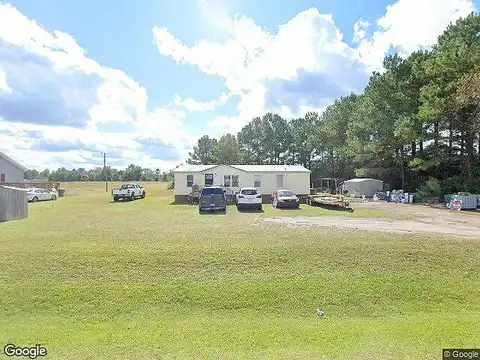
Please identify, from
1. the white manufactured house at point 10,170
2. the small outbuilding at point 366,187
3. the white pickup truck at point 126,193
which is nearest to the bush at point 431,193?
the small outbuilding at point 366,187

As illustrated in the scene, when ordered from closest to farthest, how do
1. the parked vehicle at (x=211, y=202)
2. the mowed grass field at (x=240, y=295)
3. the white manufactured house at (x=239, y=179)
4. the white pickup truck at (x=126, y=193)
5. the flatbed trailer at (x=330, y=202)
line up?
the mowed grass field at (x=240, y=295) < the parked vehicle at (x=211, y=202) < the flatbed trailer at (x=330, y=202) < the white manufactured house at (x=239, y=179) < the white pickup truck at (x=126, y=193)

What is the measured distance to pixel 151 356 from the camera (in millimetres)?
5398

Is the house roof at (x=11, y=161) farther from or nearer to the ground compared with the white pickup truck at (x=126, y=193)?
farther from the ground

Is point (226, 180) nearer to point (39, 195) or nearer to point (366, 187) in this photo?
point (366, 187)

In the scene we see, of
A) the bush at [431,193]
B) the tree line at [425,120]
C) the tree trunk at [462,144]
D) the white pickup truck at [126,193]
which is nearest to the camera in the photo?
the tree line at [425,120]

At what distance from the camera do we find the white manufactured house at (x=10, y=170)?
38.8 m

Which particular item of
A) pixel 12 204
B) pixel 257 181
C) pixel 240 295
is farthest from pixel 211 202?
pixel 240 295

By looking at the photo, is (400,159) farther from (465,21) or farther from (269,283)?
(269,283)

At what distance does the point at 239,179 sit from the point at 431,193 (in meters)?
17.1

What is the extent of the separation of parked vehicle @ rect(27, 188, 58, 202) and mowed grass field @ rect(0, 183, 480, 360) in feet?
78.5

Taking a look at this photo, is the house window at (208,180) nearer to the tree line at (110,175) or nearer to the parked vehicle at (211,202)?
the parked vehicle at (211,202)

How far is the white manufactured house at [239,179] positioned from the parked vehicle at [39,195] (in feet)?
46.9

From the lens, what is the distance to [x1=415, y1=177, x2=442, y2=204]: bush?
30203 mm

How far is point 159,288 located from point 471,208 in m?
24.9
